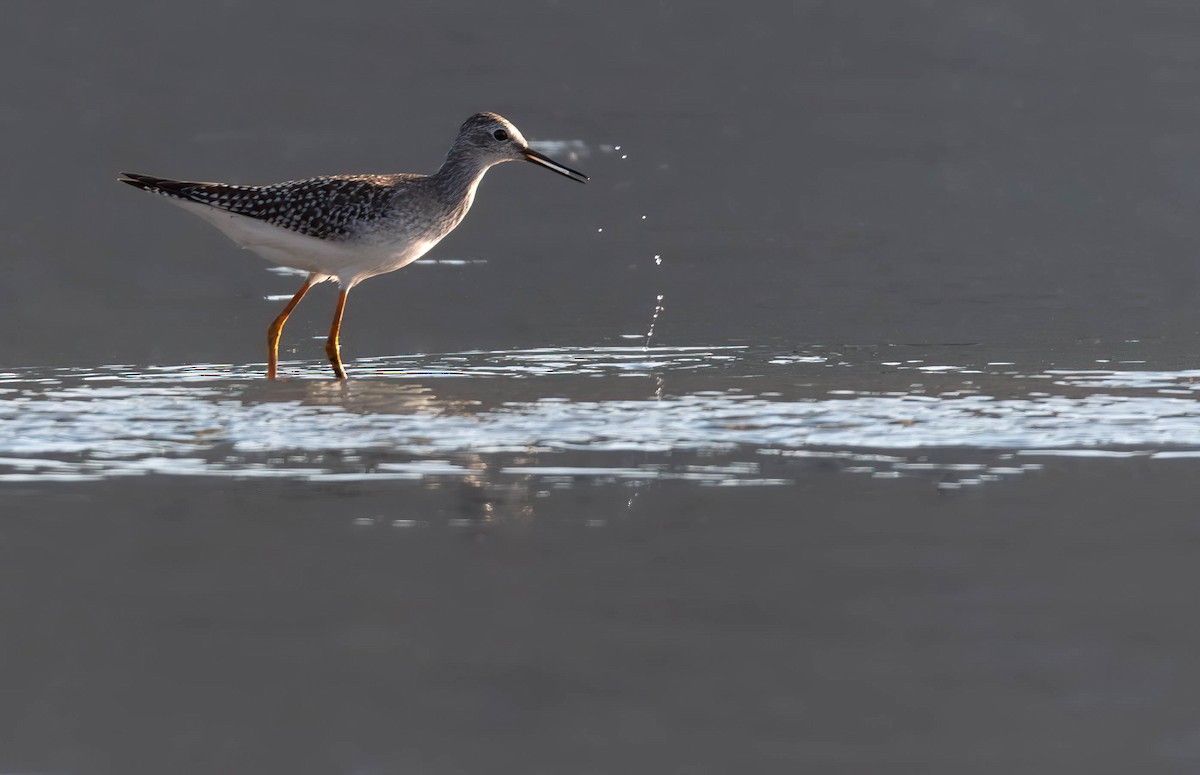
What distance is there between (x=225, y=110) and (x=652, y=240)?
4.35 m

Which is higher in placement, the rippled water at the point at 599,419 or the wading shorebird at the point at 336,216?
the wading shorebird at the point at 336,216

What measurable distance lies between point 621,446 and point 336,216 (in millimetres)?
3594

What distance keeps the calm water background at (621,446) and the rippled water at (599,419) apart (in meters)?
0.04

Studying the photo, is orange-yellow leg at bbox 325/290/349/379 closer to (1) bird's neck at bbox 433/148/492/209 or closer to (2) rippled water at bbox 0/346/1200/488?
(2) rippled water at bbox 0/346/1200/488

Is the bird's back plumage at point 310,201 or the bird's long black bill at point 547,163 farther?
the bird's long black bill at point 547,163

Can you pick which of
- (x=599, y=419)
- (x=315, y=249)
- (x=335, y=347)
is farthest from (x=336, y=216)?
(x=599, y=419)

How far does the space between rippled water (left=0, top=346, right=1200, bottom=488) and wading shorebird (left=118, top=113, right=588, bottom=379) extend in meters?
0.83

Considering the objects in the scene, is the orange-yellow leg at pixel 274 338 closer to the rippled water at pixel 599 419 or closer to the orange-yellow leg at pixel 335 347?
the rippled water at pixel 599 419

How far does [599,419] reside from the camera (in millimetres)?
7266

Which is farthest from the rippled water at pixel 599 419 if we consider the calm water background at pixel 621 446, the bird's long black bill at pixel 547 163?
the bird's long black bill at pixel 547 163

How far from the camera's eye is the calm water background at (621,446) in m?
3.82

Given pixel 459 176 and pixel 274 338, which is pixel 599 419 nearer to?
pixel 274 338

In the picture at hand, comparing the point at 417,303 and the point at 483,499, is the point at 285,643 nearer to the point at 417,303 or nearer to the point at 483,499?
the point at 483,499

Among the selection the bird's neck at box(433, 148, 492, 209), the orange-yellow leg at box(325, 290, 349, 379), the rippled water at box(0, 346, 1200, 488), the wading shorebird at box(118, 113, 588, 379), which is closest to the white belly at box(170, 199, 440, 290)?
the wading shorebird at box(118, 113, 588, 379)
